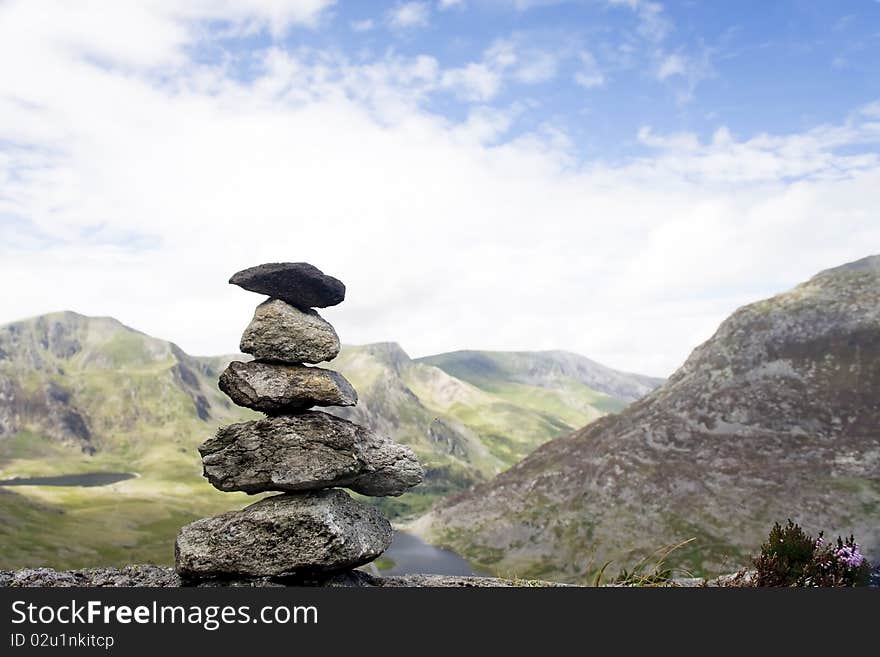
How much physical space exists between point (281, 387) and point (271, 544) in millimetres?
5650

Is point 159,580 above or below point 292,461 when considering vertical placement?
below

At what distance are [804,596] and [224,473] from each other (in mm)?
18642

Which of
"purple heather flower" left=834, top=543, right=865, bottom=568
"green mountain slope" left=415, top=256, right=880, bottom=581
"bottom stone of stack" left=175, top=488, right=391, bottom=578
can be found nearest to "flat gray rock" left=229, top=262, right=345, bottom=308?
"bottom stone of stack" left=175, top=488, right=391, bottom=578

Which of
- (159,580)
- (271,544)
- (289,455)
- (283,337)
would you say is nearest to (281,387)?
(283,337)

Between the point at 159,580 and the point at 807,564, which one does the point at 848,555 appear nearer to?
the point at 807,564

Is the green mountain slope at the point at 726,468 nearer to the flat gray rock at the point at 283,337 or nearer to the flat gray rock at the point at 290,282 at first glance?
the flat gray rock at the point at 283,337

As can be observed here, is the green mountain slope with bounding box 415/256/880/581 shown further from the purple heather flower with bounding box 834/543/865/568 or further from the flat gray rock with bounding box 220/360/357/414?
the purple heather flower with bounding box 834/543/865/568

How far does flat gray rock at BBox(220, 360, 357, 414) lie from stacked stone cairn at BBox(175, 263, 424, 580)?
0.04 metres

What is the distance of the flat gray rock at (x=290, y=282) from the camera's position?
23406 mm

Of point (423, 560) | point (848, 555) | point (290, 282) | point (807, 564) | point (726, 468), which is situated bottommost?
point (423, 560)

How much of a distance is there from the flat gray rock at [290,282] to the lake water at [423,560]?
153183 millimetres

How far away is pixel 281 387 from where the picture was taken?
22.6 m

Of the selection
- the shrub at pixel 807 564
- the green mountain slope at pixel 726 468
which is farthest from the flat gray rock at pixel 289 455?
the green mountain slope at pixel 726 468

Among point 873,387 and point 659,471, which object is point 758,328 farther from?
point 659,471
